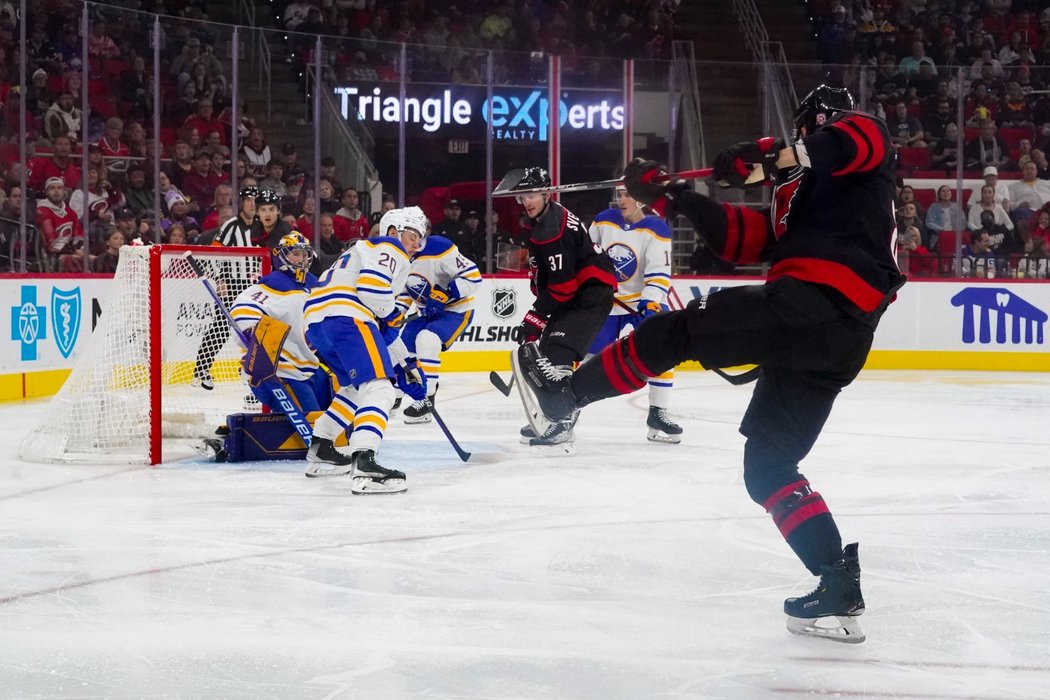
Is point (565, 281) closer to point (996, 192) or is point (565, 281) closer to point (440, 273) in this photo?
point (440, 273)

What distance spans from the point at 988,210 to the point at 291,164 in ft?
18.2

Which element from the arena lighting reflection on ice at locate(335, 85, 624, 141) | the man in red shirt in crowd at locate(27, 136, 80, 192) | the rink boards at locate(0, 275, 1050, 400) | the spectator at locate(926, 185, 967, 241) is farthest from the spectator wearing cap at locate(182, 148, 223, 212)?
the spectator at locate(926, 185, 967, 241)

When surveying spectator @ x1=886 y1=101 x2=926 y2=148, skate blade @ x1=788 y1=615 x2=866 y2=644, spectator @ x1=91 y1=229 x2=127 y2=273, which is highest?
spectator @ x1=886 y1=101 x2=926 y2=148

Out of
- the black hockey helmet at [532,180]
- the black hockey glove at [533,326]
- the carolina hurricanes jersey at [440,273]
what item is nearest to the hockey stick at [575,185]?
the black hockey helmet at [532,180]

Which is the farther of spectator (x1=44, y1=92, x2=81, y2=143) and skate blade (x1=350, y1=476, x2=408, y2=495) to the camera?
spectator (x1=44, y1=92, x2=81, y2=143)

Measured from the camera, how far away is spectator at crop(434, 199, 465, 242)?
9617mm

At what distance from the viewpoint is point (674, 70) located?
10.3m

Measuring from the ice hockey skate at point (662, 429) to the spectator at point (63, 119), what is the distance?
427 cm

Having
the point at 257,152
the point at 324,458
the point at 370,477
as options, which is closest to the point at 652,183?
the point at 370,477

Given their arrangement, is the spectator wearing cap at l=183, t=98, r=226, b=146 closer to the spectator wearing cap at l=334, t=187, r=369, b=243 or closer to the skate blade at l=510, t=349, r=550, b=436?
the spectator wearing cap at l=334, t=187, r=369, b=243

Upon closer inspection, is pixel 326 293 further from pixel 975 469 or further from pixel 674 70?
pixel 674 70

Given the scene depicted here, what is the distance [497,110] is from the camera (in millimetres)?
9844

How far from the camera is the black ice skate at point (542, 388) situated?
3090 millimetres

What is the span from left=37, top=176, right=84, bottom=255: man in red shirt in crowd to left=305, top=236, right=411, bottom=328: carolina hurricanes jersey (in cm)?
393
